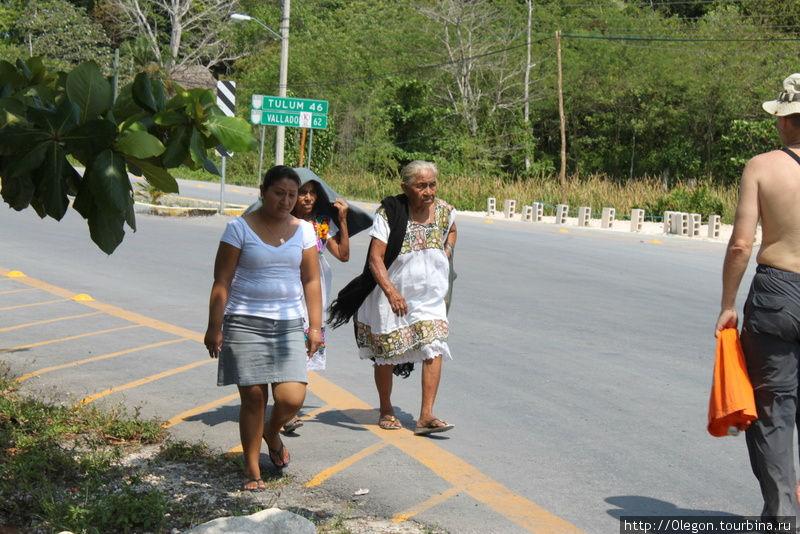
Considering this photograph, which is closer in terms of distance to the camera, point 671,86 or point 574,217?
point 574,217

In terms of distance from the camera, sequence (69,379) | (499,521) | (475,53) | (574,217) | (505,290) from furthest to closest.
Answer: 1. (475,53)
2. (574,217)
3. (505,290)
4. (69,379)
5. (499,521)

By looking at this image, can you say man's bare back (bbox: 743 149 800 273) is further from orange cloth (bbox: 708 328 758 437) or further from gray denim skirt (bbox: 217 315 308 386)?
gray denim skirt (bbox: 217 315 308 386)

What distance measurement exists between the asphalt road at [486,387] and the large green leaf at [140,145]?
2.10m

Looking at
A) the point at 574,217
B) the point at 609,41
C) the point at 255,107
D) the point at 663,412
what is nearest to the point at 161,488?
the point at 663,412

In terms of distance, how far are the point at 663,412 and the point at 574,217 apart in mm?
23048

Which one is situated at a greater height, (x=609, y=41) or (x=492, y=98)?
(x=609, y=41)

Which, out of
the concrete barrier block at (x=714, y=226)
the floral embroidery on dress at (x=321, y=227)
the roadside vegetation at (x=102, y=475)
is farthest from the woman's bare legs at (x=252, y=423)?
the concrete barrier block at (x=714, y=226)

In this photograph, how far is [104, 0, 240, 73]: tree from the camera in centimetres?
5650

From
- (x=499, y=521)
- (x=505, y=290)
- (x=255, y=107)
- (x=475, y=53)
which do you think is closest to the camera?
(x=499, y=521)

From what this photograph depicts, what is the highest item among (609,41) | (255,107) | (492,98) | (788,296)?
(609,41)

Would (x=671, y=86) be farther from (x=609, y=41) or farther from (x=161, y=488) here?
(x=161, y=488)

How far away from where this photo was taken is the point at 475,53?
43469mm

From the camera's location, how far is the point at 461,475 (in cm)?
511

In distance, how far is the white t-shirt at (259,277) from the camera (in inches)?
196
